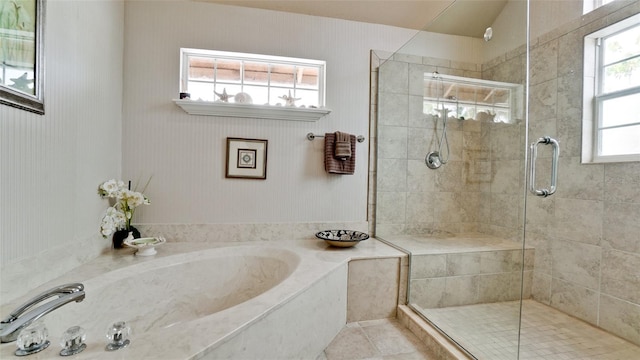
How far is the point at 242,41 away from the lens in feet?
7.72

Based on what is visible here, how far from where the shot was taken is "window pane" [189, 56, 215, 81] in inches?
92.8

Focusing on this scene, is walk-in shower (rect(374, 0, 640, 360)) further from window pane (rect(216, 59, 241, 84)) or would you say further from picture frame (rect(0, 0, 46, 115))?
picture frame (rect(0, 0, 46, 115))

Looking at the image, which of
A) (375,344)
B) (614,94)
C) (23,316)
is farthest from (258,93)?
(614,94)

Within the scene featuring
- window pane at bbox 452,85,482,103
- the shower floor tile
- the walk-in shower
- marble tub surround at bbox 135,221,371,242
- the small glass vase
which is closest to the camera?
the shower floor tile

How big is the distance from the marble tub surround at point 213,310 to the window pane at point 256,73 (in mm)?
1401

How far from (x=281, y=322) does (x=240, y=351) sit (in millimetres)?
272

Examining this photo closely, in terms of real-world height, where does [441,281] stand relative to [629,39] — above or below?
below

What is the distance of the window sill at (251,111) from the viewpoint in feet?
7.17

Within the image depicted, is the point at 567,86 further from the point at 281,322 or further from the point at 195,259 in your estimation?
the point at 195,259

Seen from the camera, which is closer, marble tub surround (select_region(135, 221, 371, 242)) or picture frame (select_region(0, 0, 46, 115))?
picture frame (select_region(0, 0, 46, 115))

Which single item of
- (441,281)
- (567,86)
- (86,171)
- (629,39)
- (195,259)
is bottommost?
(441,281)

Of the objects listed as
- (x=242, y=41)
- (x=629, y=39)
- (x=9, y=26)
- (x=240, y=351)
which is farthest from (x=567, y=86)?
(x=9, y=26)

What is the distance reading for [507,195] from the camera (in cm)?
198

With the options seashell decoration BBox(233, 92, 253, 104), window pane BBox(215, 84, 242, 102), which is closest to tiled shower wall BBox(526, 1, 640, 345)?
seashell decoration BBox(233, 92, 253, 104)
